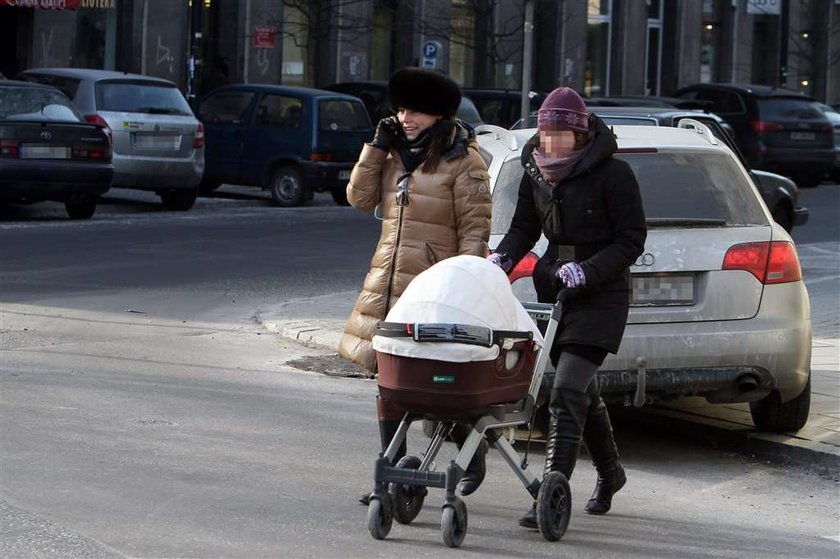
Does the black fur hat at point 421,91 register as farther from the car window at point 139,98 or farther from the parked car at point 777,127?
the parked car at point 777,127

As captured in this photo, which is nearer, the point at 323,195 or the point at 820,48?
the point at 323,195

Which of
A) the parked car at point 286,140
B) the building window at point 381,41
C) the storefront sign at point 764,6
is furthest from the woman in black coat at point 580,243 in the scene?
the storefront sign at point 764,6

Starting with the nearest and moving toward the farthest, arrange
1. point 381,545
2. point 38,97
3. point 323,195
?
point 381,545, point 38,97, point 323,195

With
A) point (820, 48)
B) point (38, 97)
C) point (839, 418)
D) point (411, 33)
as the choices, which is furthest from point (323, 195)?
point (820, 48)

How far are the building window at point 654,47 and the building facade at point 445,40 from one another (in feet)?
0.13

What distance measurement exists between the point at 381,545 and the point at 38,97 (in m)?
14.2

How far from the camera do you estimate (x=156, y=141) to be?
21.0m

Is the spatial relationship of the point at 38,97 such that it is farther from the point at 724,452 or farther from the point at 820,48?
the point at 820,48

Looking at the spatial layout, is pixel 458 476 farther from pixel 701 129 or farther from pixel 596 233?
pixel 701 129

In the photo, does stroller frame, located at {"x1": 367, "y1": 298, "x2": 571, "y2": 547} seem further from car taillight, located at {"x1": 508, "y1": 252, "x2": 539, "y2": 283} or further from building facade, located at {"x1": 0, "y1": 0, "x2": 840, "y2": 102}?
building facade, located at {"x1": 0, "y1": 0, "x2": 840, "y2": 102}

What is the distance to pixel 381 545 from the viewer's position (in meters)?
5.93

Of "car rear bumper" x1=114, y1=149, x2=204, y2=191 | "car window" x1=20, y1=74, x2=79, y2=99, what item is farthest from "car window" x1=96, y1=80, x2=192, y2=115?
"car rear bumper" x1=114, y1=149, x2=204, y2=191

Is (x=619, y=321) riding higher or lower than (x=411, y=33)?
lower

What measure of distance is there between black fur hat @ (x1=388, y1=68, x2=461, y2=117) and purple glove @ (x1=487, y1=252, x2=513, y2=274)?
2.45 ft
